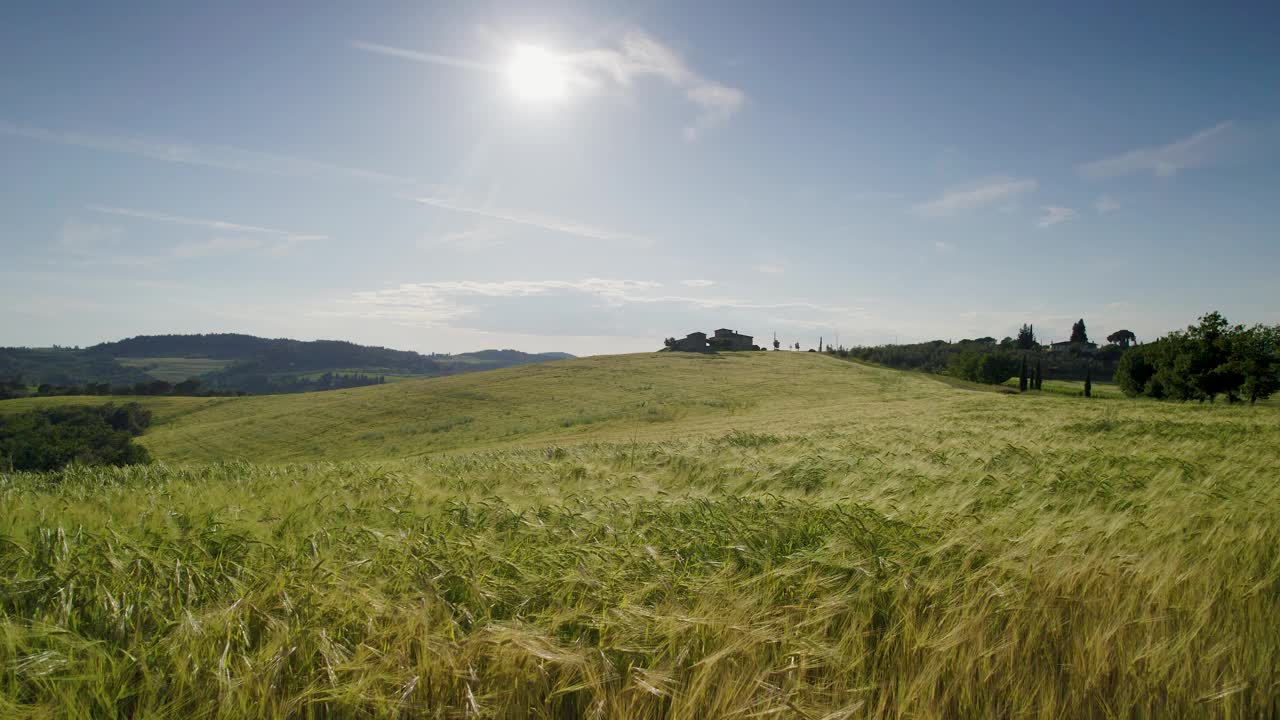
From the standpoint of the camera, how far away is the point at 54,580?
2029 mm

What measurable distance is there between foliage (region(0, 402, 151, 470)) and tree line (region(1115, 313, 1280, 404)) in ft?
208

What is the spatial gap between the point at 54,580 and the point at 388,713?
63.7 inches

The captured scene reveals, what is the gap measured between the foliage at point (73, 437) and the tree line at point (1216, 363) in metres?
63.3

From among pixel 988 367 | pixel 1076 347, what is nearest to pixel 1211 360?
pixel 988 367

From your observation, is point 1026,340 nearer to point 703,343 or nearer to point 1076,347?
point 1076,347

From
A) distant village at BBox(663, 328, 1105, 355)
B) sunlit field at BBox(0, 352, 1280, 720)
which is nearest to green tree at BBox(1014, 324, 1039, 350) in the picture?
distant village at BBox(663, 328, 1105, 355)

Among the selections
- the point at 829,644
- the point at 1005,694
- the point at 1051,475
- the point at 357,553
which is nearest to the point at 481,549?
the point at 357,553

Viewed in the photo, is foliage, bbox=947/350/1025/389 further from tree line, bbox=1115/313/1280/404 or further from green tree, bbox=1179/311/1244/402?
green tree, bbox=1179/311/1244/402

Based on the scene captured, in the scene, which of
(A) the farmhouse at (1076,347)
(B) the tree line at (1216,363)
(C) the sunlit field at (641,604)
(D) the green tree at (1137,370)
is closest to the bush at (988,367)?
(D) the green tree at (1137,370)

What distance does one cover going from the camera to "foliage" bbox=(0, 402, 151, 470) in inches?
1273

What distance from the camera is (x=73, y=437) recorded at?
4066 cm

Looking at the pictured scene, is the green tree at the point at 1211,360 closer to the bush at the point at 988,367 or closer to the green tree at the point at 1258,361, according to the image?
the green tree at the point at 1258,361

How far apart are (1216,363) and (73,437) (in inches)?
3635

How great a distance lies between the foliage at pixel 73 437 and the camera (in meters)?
32.3
